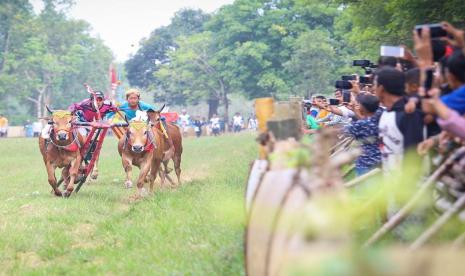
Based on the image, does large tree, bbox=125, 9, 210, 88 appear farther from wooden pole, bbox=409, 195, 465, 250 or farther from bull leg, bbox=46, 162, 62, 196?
wooden pole, bbox=409, 195, 465, 250

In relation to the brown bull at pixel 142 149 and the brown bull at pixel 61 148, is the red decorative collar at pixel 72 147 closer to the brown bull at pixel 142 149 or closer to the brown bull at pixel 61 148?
the brown bull at pixel 61 148

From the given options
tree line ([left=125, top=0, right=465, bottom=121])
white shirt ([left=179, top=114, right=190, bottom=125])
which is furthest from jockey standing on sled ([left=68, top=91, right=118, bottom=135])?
white shirt ([left=179, top=114, right=190, bottom=125])

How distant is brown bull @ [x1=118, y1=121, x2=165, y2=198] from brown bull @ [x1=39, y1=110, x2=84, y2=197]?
934 mm

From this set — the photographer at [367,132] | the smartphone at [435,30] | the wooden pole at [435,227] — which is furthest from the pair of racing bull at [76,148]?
the wooden pole at [435,227]

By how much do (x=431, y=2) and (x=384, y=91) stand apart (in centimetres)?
904

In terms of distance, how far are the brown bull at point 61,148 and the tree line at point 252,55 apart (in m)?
18.3

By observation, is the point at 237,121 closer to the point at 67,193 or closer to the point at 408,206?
the point at 67,193

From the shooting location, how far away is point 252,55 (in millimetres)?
62312

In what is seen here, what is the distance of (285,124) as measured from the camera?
201 inches

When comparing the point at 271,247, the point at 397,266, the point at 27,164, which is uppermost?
the point at 397,266

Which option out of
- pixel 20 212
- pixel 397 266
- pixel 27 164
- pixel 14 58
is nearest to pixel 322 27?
pixel 14 58

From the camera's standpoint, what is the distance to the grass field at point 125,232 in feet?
24.8

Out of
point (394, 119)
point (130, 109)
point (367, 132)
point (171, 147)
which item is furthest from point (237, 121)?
point (394, 119)

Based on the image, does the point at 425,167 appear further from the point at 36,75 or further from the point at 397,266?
the point at 36,75
